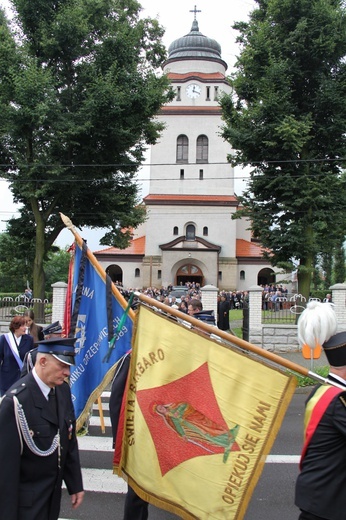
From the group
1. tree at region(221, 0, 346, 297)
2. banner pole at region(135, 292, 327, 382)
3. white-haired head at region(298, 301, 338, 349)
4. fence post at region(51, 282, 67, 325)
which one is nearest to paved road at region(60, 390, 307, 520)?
banner pole at region(135, 292, 327, 382)

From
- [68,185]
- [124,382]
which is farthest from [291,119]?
[124,382]

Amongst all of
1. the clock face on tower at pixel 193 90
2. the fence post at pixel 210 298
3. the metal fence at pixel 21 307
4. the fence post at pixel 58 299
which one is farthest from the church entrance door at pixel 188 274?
the fence post at pixel 58 299

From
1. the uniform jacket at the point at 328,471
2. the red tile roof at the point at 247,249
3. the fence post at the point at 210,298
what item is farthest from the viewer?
the red tile roof at the point at 247,249

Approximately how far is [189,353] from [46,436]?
3.43 feet

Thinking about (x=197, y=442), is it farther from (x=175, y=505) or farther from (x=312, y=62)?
(x=312, y=62)

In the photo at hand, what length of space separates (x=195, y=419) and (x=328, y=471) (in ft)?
2.91

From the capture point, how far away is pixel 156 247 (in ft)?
167

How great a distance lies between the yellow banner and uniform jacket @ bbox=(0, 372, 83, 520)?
0.54m

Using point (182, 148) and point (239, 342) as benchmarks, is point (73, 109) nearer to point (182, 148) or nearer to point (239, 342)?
point (239, 342)

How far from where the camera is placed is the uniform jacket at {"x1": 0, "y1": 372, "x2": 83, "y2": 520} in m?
2.94

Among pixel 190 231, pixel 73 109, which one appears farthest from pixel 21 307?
pixel 190 231

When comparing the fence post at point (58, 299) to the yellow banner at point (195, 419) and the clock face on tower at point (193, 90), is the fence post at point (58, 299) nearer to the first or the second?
the yellow banner at point (195, 419)

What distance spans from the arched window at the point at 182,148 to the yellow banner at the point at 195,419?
50.1 meters

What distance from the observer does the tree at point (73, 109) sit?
65.1 ft
